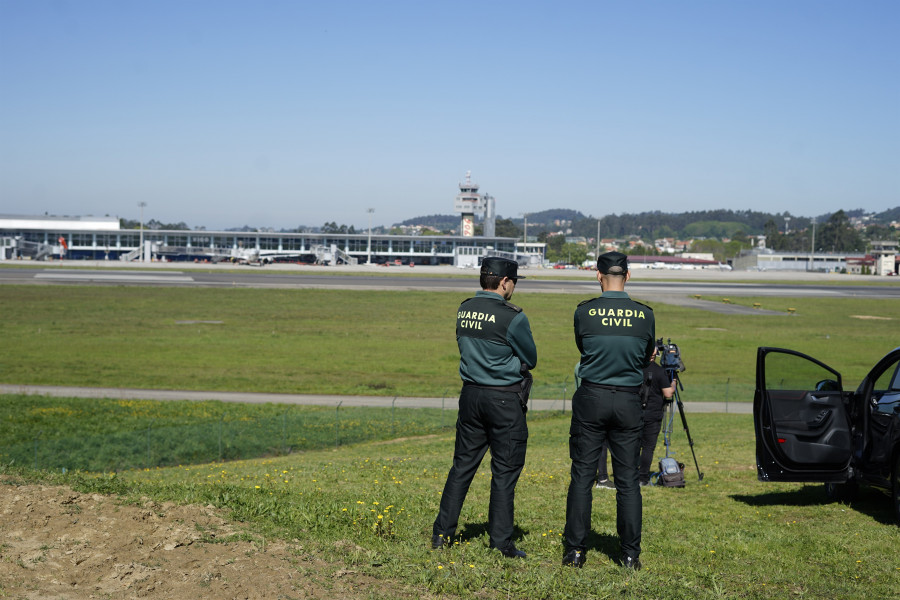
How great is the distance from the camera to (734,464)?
12664 millimetres

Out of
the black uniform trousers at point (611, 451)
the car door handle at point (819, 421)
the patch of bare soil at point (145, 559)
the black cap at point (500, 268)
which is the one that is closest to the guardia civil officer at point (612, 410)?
the black uniform trousers at point (611, 451)

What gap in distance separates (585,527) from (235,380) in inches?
1008

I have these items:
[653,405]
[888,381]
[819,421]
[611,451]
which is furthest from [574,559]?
[888,381]

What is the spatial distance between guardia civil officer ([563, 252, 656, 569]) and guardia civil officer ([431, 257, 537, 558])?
0.49 metres

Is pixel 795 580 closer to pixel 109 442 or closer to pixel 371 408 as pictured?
pixel 109 442

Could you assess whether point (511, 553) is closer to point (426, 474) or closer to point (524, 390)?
point (524, 390)

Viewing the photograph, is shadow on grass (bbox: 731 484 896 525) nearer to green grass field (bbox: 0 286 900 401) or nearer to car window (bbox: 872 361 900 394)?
car window (bbox: 872 361 900 394)

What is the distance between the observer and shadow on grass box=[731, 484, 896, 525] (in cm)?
893

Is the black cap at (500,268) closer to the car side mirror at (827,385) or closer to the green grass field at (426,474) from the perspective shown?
the green grass field at (426,474)

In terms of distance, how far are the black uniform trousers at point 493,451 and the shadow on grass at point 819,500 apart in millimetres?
4255

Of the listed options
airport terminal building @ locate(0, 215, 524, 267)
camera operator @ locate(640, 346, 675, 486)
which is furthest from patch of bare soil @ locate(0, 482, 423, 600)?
airport terminal building @ locate(0, 215, 524, 267)

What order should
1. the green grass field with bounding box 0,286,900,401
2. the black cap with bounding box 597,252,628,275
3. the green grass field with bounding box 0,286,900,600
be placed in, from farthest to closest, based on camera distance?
the green grass field with bounding box 0,286,900,401, the black cap with bounding box 597,252,628,275, the green grass field with bounding box 0,286,900,600

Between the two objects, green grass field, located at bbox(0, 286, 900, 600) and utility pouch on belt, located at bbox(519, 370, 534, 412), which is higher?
utility pouch on belt, located at bbox(519, 370, 534, 412)

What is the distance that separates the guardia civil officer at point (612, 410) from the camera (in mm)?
6641
